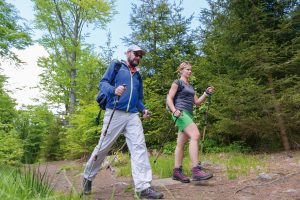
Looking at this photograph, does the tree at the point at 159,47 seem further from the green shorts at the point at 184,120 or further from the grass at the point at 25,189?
the grass at the point at 25,189

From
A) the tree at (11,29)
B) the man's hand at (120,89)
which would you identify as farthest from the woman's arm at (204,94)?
the tree at (11,29)

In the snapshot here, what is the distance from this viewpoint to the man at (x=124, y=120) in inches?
174

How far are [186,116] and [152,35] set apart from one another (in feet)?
27.8

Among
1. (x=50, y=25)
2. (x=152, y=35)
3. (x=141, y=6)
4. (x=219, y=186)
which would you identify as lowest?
(x=219, y=186)

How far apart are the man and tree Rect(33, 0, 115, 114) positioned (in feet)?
52.0

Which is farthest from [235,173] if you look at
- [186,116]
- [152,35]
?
[152,35]

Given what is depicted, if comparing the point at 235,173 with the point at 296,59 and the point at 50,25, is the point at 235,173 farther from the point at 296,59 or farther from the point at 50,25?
the point at 50,25

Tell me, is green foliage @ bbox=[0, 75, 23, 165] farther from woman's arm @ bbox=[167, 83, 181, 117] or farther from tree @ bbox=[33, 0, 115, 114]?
tree @ bbox=[33, 0, 115, 114]

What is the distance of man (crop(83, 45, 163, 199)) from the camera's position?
441 centimetres

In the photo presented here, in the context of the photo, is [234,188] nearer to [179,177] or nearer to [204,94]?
Answer: [179,177]

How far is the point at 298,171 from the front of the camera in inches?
221

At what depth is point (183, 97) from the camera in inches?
223

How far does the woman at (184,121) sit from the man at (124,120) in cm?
90

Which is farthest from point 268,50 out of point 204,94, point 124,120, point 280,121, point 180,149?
point 124,120
